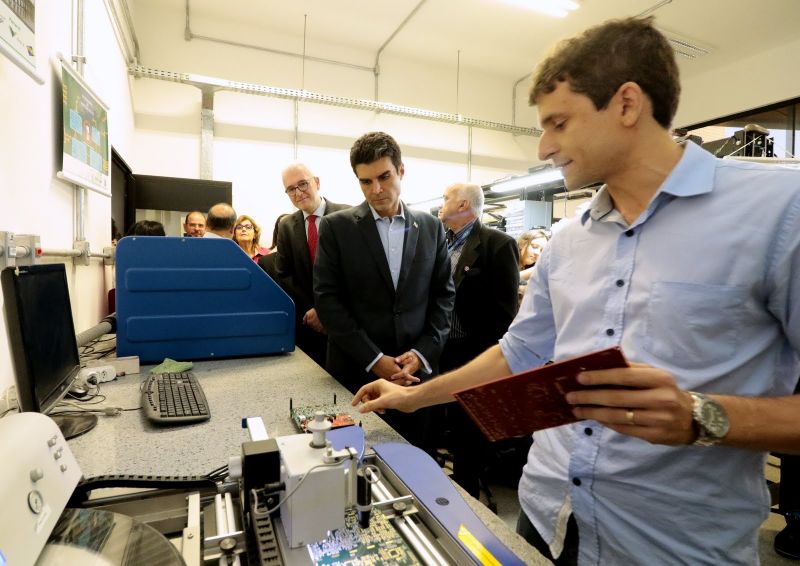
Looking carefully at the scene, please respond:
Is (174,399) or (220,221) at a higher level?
(220,221)

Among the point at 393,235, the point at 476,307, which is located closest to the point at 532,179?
the point at 476,307

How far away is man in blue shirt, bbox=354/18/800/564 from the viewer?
608mm

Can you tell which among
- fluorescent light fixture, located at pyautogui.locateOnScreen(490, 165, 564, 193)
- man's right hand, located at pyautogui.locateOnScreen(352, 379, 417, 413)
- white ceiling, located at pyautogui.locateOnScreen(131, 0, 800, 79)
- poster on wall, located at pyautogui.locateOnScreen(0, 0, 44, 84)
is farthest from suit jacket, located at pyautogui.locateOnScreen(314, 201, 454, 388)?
white ceiling, located at pyautogui.locateOnScreen(131, 0, 800, 79)

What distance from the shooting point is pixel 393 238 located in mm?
1774

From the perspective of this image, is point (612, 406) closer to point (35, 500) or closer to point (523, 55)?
point (35, 500)

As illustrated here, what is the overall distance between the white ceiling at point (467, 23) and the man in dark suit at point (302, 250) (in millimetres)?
2883

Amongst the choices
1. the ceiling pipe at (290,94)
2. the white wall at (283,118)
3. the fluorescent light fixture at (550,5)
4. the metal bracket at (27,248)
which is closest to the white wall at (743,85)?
the fluorescent light fixture at (550,5)

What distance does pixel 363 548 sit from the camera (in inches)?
23.9

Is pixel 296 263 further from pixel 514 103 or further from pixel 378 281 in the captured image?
pixel 514 103

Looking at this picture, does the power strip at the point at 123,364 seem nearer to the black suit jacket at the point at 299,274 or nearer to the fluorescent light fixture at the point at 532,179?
the black suit jacket at the point at 299,274

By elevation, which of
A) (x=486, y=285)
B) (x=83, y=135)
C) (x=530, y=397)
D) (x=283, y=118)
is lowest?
(x=530, y=397)

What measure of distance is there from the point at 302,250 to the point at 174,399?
4.39ft

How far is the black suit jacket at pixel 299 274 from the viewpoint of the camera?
244 cm

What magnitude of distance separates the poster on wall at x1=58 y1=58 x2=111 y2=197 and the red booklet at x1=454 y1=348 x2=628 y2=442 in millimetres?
1958
